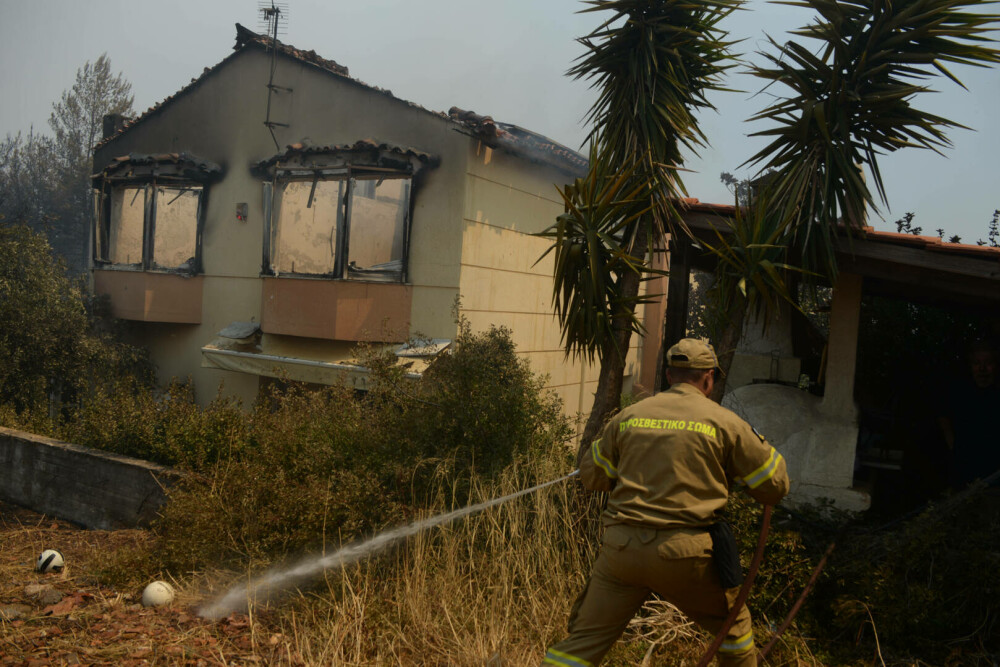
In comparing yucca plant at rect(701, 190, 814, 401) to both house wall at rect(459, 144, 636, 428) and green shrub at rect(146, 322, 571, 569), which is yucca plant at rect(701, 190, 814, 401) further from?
house wall at rect(459, 144, 636, 428)

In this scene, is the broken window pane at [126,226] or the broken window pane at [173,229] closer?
the broken window pane at [173,229]

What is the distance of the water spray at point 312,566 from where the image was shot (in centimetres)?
562

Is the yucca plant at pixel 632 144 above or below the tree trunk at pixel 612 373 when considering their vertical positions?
above

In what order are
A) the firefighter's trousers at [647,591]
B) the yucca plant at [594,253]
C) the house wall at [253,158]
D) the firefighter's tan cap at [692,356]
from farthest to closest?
the house wall at [253,158]
the yucca plant at [594,253]
the firefighter's tan cap at [692,356]
the firefighter's trousers at [647,591]

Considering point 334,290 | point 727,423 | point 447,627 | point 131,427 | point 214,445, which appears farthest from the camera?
point 334,290

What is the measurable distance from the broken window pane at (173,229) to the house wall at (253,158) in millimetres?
587

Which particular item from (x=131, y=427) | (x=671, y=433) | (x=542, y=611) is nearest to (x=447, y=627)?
(x=542, y=611)

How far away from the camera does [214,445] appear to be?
7.94m

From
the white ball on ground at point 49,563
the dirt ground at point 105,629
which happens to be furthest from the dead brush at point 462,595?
the white ball on ground at point 49,563

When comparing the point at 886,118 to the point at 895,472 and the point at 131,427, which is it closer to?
the point at 895,472

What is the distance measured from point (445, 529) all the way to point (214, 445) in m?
3.62

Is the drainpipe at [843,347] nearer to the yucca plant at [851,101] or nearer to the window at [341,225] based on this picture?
the yucca plant at [851,101]

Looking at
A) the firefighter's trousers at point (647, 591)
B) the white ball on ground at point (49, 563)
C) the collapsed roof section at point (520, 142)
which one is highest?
the collapsed roof section at point (520, 142)

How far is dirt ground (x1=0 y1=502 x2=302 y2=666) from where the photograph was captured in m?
4.93
